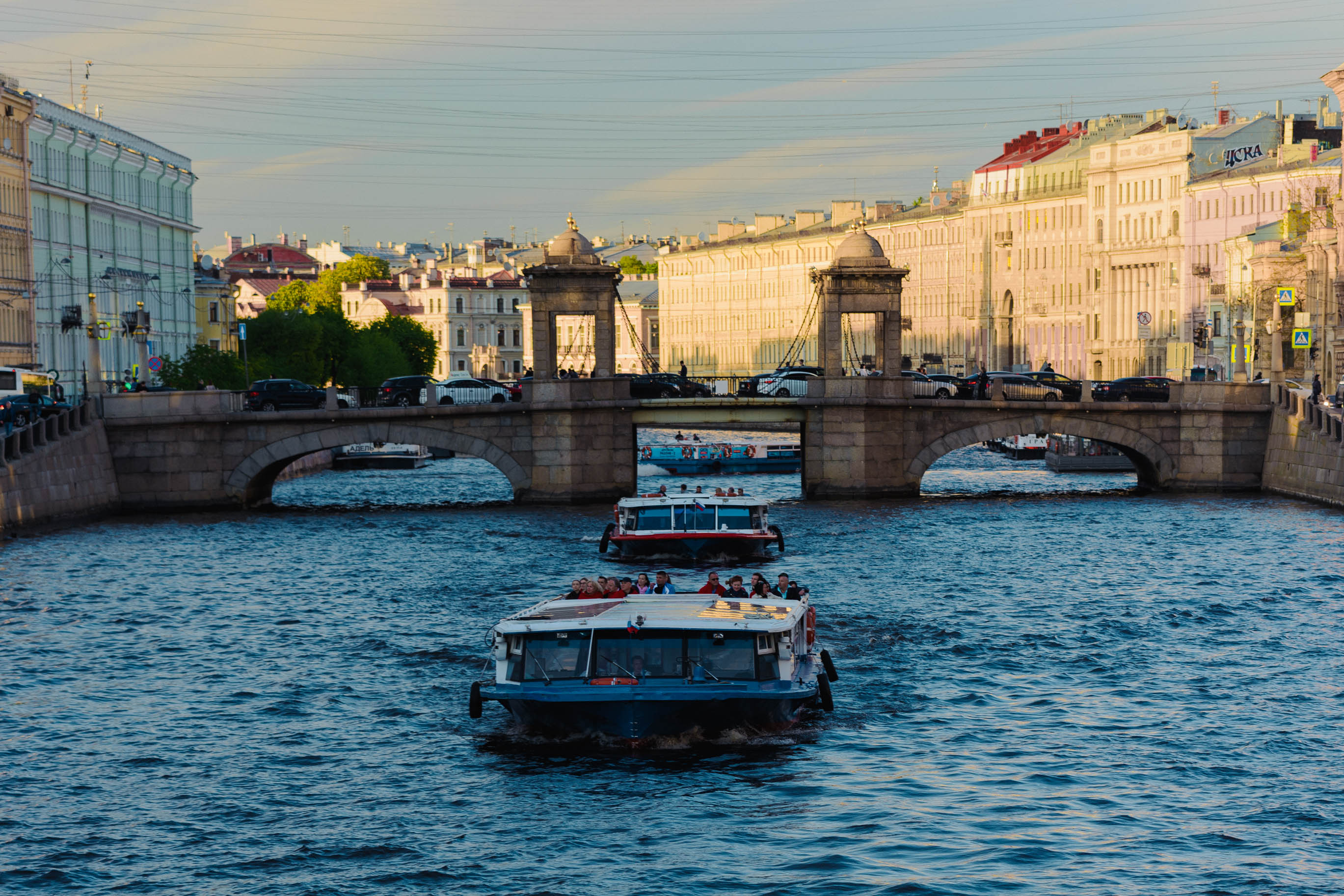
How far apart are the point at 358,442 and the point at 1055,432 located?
24409 millimetres

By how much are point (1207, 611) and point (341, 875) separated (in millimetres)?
27271

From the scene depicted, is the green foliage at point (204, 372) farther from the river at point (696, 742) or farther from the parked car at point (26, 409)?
the river at point (696, 742)

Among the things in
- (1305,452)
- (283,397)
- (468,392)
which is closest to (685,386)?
(468,392)

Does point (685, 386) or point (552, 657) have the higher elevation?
point (685, 386)

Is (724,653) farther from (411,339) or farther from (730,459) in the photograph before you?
(411,339)

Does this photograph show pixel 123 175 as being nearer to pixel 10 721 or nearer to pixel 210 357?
pixel 210 357

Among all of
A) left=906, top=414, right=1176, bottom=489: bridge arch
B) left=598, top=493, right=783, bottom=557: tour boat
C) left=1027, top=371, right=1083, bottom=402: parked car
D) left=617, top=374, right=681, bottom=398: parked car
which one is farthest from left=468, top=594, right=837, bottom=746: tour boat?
left=617, top=374, right=681, bottom=398: parked car

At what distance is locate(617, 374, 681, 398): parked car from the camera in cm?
8000

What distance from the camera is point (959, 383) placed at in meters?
86.1

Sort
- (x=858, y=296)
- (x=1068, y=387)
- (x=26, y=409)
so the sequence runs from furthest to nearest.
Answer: (x=1068, y=387) → (x=858, y=296) → (x=26, y=409)

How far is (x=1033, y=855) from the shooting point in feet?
91.1

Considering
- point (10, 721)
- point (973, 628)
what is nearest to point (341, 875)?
point (10, 721)

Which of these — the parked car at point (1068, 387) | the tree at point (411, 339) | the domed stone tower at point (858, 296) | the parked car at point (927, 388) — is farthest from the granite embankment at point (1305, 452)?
the tree at point (411, 339)

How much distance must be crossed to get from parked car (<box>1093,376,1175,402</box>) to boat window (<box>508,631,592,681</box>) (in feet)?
167
